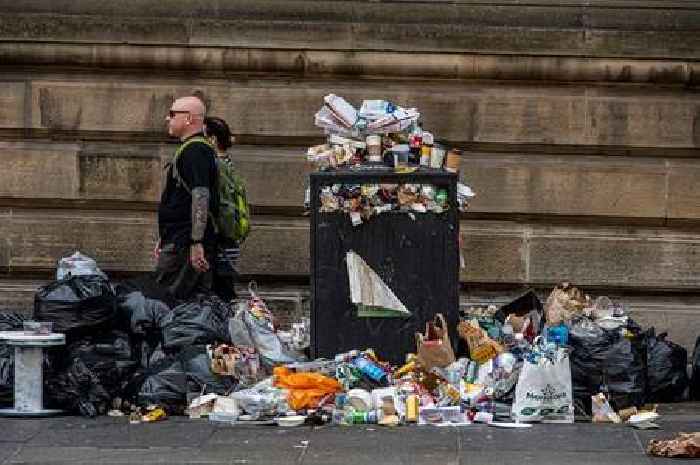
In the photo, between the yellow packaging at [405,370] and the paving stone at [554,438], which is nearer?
the paving stone at [554,438]

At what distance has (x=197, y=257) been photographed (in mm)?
9484

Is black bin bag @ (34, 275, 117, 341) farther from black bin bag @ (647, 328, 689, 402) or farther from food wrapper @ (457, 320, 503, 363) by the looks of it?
black bin bag @ (647, 328, 689, 402)

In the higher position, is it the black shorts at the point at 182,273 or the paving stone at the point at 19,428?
the black shorts at the point at 182,273

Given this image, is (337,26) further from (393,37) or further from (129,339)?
(129,339)

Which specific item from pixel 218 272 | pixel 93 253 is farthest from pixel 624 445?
pixel 93 253

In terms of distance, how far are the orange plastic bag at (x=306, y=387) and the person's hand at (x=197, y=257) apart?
947mm

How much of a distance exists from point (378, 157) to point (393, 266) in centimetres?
63

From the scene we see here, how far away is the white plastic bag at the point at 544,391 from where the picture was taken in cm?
866

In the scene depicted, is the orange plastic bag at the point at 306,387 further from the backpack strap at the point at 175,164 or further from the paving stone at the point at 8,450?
the paving stone at the point at 8,450

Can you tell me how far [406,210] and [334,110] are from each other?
29.1 inches

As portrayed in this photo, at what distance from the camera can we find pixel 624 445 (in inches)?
320

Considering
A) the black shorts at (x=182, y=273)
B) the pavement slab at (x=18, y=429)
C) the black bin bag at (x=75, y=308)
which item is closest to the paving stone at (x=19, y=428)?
the pavement slab at (x=18, y=429)

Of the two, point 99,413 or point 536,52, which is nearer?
point 99,413

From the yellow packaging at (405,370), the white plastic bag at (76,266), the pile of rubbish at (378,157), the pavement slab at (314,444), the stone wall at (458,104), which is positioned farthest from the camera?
the stone wall at (458,104)
